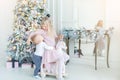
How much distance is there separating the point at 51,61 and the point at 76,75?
0.68 meters

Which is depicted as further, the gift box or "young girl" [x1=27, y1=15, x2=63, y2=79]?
the gift box

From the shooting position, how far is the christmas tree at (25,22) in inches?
218

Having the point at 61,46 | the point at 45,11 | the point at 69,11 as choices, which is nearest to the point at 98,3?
the point at 69,11

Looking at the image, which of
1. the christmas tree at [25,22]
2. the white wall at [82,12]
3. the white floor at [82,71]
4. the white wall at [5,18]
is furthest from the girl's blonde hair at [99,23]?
the white wall at [5,18]

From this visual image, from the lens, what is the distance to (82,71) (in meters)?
5.34

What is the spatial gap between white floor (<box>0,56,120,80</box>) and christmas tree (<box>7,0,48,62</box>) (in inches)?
19.8

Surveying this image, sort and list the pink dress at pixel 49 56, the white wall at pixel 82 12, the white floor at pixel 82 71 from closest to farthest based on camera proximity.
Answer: the pink dress at pixel 49 56 < the white floor at pixel 82 71 < the white wall at pixel 82 12

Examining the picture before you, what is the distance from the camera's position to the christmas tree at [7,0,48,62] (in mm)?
5535

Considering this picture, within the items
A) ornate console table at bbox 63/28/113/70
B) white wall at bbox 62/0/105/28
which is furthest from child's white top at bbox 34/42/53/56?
white wall at bbox 62/0/105/28

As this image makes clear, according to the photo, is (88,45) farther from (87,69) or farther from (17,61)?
(17,61)

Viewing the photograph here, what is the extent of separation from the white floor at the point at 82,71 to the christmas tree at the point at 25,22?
50cm

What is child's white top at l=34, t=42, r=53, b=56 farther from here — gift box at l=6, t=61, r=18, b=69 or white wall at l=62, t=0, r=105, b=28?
white wall at l=62, t=0, r=105, b=28

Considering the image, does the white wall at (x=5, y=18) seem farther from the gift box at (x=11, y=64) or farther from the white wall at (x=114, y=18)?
the white wall at (x=114, y=18)

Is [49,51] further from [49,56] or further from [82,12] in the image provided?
[82,12]
